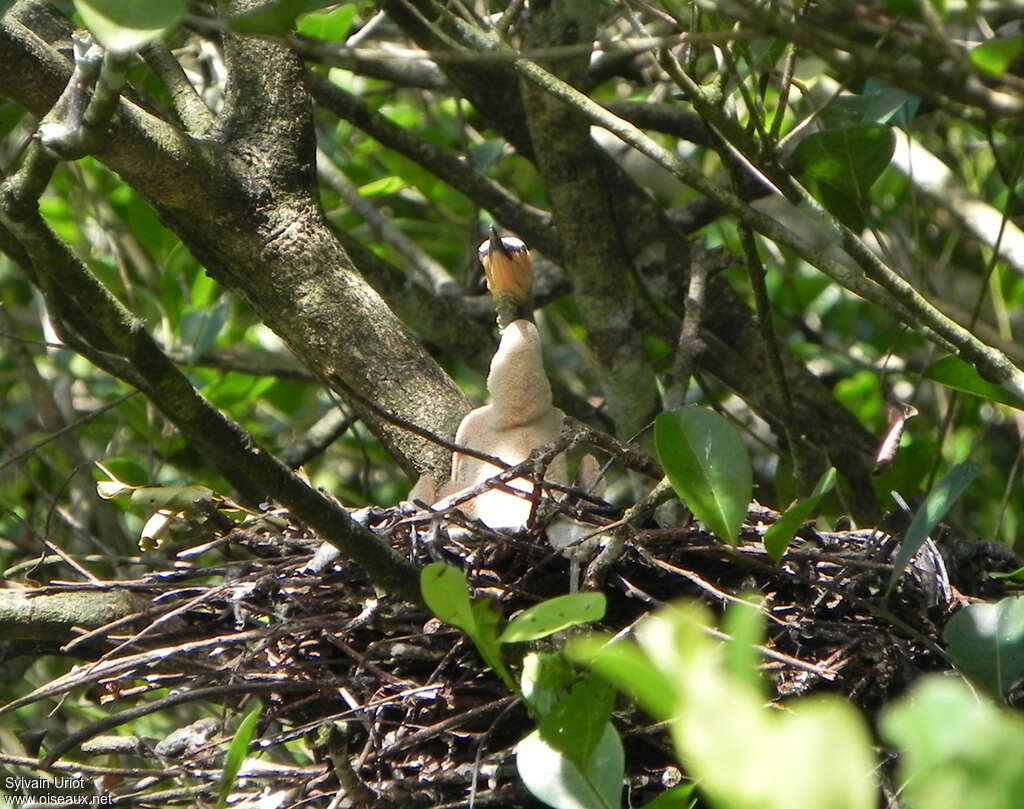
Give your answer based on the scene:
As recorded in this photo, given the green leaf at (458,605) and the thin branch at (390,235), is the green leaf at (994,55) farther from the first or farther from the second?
the thin branch at (390,235)

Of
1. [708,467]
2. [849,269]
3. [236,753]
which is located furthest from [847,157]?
[236,753]

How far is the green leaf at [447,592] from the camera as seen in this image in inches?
42.5

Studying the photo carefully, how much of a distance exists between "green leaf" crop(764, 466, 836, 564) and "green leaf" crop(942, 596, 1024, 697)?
7.4 inches

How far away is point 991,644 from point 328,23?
1576 mm

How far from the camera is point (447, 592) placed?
1085mm

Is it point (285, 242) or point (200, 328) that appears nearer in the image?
point (285, 242)

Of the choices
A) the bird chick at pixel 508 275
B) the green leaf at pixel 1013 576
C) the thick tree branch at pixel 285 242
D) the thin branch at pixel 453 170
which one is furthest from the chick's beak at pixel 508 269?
the green leaf at pixel 1013 576

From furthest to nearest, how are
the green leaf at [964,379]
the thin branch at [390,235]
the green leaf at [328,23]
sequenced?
the thin branch at [390,235] → the green leaf at [328,23] → the green leaf at [964,379]

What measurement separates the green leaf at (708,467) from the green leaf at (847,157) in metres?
0.42

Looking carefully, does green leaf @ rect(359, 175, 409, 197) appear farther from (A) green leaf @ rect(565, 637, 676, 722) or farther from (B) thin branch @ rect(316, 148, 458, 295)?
(A) green leaf @ rect(565, 637, 676, 722)

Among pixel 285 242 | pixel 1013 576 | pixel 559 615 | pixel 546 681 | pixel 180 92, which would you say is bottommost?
pixel 1013 576

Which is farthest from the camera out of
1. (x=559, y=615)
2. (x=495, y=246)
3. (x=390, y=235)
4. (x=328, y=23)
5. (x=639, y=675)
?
(x=390, y=235)

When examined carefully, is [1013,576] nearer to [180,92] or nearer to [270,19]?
[270,19]

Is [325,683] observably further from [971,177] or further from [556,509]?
[971,177]
